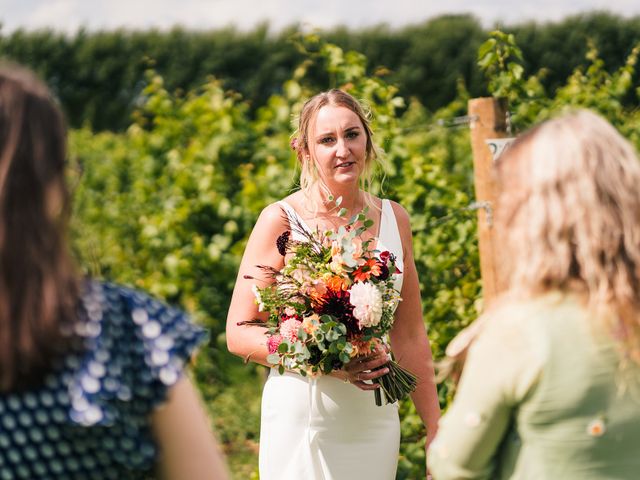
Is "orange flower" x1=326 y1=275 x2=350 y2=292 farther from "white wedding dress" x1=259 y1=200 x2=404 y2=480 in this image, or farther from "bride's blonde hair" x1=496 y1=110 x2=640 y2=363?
"bride's blonde hair" x1=496 y1=110 x2=640 y2=363

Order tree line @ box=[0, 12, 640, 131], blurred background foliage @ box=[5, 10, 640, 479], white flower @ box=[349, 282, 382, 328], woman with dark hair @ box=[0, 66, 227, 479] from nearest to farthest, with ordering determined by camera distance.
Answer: woman with dark hair @ box=[0, 66, 227, 479] < white flower @ box=[349, 282, 382, 328] < blurred background foliage @ box=[5, 10, 640, 479] < tree line @ box=[0, 12, 640, 131]

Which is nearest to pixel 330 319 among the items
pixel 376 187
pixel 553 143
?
pixel 553 143

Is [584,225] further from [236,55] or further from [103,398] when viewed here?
[236,55]

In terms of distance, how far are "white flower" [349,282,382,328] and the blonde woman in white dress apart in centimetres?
18

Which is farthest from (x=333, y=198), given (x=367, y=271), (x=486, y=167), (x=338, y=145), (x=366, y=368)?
(x=486, y=167)

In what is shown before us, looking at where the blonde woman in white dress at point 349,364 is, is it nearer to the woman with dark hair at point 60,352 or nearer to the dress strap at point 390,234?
the dress strap at point 390,234

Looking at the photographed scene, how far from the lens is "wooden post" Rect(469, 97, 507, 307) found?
13.7 ft

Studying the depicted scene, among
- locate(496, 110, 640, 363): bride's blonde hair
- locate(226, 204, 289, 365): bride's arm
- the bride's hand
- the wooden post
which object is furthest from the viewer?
the wooden post

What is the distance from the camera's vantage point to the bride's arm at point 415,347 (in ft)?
10.8

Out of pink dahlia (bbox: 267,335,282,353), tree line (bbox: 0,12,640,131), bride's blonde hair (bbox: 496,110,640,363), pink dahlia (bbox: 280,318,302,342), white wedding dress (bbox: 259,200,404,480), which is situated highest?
tree line (bbox: 0,12,640,131)

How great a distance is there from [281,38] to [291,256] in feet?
115

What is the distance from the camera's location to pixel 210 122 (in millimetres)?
7449

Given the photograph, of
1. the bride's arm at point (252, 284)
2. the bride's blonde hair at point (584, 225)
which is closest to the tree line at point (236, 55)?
the bride's arm at point (252, 284)

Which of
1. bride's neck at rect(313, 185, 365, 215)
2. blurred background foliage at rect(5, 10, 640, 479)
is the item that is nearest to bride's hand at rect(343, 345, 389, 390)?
bride's neck at rect(313, 185, 365, 215)
